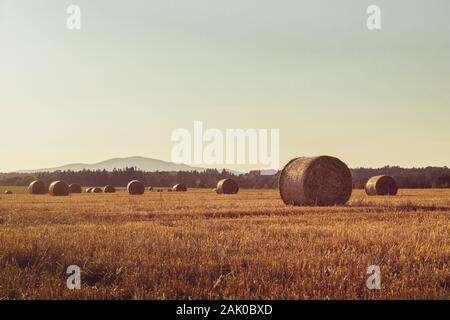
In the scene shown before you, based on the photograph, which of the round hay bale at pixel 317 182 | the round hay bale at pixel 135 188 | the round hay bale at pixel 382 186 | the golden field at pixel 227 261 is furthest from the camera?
the round hay bale at pixel 135 188

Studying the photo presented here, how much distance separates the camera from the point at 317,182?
20.8 meters

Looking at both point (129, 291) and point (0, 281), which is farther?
point (0, 281)

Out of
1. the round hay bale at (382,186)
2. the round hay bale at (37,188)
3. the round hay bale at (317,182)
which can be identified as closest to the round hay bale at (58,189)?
the round hay bale at (37,188)

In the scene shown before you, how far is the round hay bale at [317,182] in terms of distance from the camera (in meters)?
20.5

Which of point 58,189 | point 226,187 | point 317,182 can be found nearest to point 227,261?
point 317,182

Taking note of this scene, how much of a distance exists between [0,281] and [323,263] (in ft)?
12.8

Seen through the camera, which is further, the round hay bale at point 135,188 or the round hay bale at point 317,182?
the round hay bale at point 135,188

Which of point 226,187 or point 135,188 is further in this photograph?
point 135,188

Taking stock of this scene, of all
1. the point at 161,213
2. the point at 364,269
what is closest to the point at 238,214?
the point at 161,213

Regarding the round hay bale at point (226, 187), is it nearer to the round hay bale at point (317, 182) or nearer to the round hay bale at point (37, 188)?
the round hay bale at point (317, 182)

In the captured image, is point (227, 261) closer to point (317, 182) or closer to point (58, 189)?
point (317, 182)

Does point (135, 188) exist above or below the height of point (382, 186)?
below
